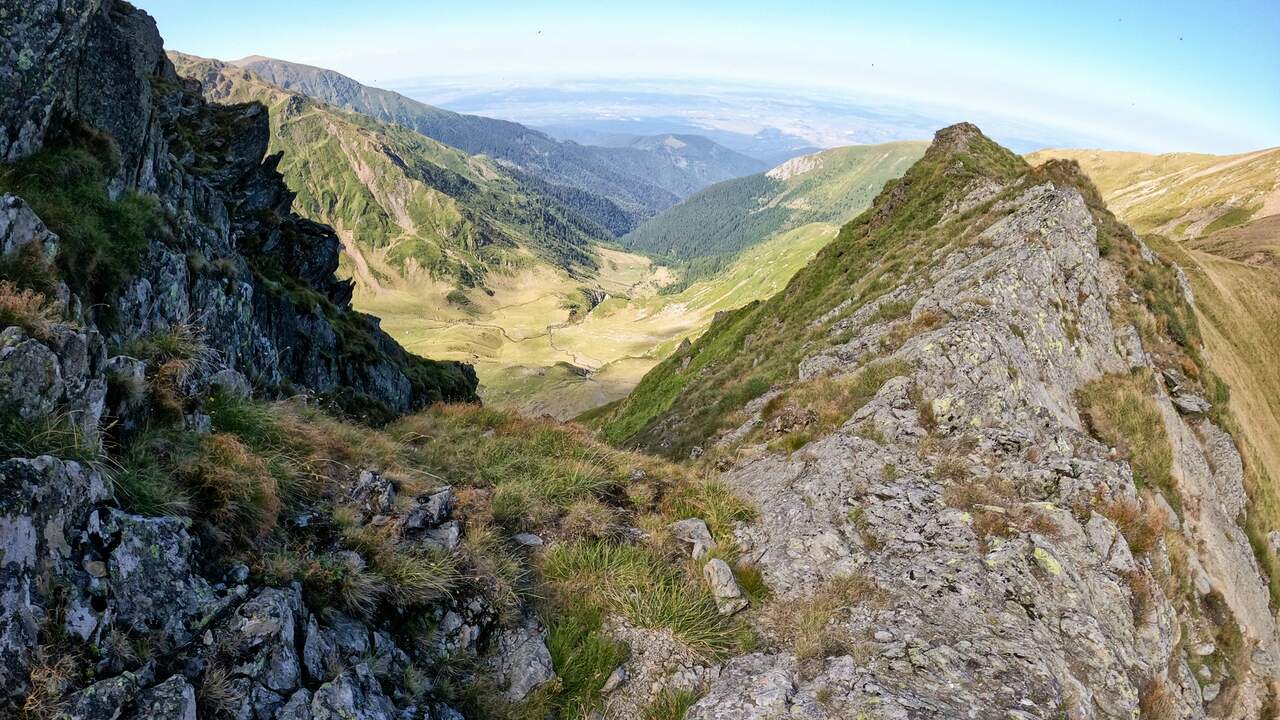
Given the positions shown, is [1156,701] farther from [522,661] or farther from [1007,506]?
[522,661]

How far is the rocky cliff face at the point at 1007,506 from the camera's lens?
8180mm

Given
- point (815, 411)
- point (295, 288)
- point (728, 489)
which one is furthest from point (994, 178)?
point (295, 288)

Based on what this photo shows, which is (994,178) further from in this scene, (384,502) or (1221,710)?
(384,502)

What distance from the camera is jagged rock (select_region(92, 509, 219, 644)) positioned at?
5.46m

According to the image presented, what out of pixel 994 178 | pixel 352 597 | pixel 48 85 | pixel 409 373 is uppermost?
pixel 994 178

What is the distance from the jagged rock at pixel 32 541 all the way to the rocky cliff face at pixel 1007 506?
22.4 ft

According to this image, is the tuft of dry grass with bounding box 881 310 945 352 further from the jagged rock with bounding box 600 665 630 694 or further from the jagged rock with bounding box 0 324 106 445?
the jagged rock with bounding box 0 324 106 445

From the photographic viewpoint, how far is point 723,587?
9570mm

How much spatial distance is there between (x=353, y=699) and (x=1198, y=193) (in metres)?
196

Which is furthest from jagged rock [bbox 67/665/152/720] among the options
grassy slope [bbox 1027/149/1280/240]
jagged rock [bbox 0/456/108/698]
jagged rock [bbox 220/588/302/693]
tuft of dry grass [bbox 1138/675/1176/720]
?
grassy slope [bbox 1027/149/1280/240]

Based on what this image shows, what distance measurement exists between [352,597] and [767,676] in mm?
5588

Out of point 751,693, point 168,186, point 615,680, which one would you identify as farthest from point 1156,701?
point 168,186

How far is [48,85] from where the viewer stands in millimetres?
15094

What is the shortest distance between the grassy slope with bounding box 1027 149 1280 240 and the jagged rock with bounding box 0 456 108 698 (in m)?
137
